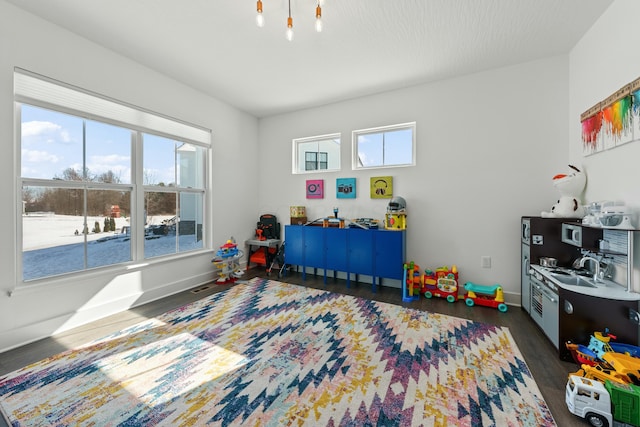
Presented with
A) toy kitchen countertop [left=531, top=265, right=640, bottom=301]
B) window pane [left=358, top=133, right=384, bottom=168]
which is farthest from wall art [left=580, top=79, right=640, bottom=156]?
window pane [left=358, top=133, right=384, bottom=168]

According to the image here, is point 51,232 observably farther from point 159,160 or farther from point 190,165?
point 190,165

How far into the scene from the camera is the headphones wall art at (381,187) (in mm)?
3836

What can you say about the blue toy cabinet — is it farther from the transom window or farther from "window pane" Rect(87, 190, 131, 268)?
"window pane" Rect(87, 190, 131, 268)

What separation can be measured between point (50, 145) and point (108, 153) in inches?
19.1

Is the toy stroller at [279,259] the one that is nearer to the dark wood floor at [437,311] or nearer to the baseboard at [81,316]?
the dark wood floor at [437,311]

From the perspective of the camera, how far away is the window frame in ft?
14.2

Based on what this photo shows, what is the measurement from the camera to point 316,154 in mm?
4637

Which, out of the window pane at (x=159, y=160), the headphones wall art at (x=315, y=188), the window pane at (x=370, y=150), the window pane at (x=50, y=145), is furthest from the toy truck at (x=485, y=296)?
the window pane at (x=50, y=145)

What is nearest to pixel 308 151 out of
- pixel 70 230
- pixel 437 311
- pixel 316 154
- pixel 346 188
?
pixel 316 154

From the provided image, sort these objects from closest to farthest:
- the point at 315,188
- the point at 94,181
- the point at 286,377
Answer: the point at 286,377 → the point at 94,181 → the point at 315,188

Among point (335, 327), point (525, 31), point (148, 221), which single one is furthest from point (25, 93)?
point (525, 31)

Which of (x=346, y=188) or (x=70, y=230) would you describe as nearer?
(x=70, y=230)

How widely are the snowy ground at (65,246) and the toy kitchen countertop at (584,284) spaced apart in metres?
4.55

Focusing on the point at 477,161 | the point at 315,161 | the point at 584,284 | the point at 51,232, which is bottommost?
the point at 584,284
